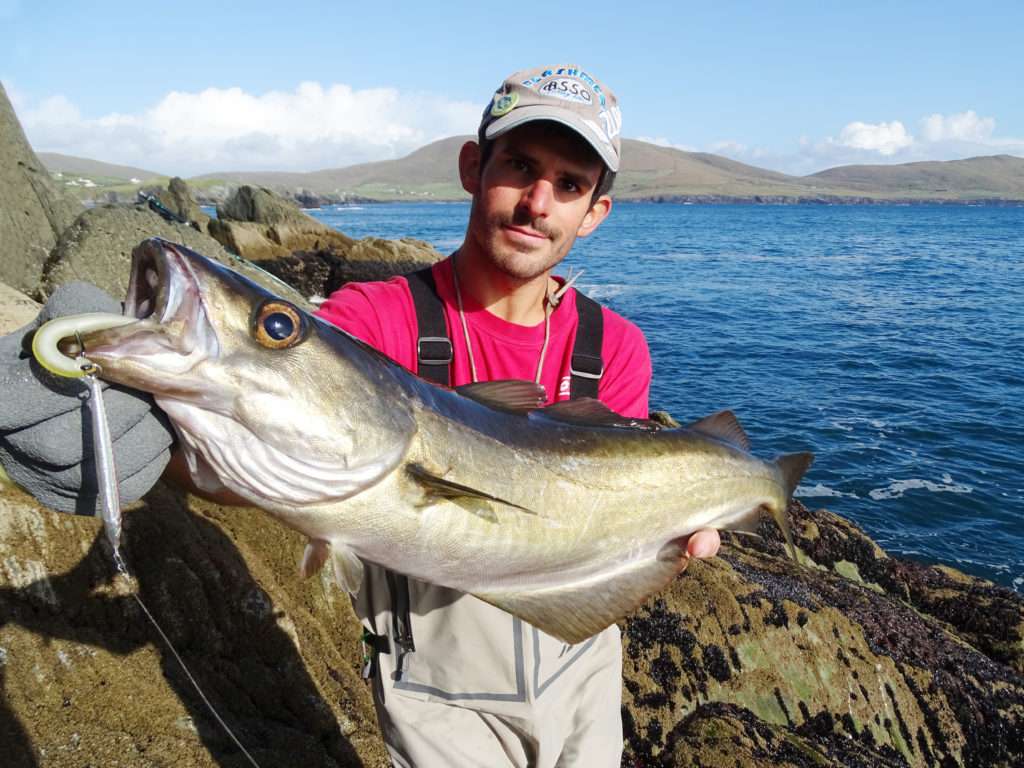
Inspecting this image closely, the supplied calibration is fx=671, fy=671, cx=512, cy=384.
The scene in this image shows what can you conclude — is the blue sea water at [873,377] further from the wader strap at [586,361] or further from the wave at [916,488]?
the wader strap at [586,361]

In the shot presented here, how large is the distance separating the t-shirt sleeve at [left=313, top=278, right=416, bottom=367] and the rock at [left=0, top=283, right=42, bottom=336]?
10.3ft

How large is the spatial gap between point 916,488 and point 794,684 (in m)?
9.91

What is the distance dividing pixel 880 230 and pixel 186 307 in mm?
100062

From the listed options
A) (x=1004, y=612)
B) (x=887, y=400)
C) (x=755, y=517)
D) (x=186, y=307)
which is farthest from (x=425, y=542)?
(x=887, y=400)

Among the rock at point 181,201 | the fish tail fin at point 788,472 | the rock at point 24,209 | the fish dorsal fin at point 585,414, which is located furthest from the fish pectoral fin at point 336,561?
the rock at point 181,201

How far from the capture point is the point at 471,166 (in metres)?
3.31

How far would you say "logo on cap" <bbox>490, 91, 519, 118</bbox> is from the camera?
2939 mm

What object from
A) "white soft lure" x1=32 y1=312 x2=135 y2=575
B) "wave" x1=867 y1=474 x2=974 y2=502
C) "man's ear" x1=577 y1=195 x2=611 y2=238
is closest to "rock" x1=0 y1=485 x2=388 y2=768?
"white soft lure" x1=32 y1=312 x2=135 y2=575

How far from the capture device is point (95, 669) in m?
3.10

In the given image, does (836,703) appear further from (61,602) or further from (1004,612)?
(61,602)

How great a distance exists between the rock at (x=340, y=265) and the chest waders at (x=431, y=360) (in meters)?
24.5

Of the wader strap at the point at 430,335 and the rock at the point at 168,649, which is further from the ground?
the wader strap at the point at 430,335

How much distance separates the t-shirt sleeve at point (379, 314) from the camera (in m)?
2.86

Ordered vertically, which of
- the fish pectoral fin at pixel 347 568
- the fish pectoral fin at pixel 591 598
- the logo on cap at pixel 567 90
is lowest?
the fish pectoral fin at pixel 591 598
